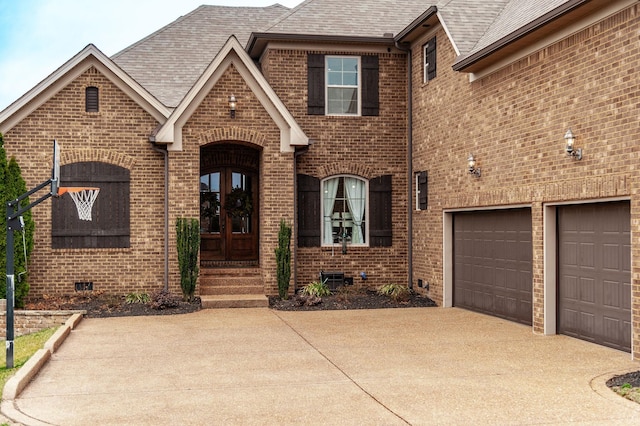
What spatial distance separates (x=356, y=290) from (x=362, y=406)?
10408mm

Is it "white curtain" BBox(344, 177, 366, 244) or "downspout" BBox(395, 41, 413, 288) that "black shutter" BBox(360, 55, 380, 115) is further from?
"white curtain" BBox(344, 177, 366, 244)

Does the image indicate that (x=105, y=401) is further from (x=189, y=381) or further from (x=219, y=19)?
(x=219, y=19)

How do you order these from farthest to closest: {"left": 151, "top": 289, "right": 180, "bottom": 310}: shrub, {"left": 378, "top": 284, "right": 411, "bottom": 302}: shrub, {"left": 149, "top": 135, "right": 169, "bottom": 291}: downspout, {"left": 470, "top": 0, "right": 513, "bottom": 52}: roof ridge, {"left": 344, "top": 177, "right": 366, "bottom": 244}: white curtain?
1. {"left": 344, "top": 177, "right": 366, "bottom": 244}: white curtain
2. {"left": 149, "top": 135, "right": 169, "bottom": 291}: downspout
3. {"left": 378, "top": 284, "right": 411, "bottom": 302}: shrub
4. {"left": 151, "top": 289, "right": 180, "bottom": 310}: shrub
5. {"left": 470, "top": 0, "right": 513, "bottom": 52}: roof ridge

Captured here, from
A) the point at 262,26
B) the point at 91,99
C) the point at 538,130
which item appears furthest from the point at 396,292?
the point at 262,26

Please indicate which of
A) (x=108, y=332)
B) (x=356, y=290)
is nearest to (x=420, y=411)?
(x=108, y=332)

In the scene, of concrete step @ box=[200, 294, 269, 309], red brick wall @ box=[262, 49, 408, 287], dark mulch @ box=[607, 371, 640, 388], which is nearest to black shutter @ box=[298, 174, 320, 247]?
red brick wall @ box=[262, 49, 408, 287]

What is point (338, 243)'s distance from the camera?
18531 mm

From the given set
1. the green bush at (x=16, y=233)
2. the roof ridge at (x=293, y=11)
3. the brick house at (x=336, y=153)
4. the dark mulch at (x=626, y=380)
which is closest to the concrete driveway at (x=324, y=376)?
the dark mulch at (x=626, y=380)

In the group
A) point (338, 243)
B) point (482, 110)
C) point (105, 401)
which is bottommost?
point (105, 401)

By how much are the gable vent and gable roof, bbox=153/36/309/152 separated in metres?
1.61

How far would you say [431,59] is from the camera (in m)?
17.0

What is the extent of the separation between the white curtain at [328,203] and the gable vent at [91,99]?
5.48m

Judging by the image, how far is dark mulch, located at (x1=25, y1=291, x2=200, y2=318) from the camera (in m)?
15.2

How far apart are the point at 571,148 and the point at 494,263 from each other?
3634 mm
